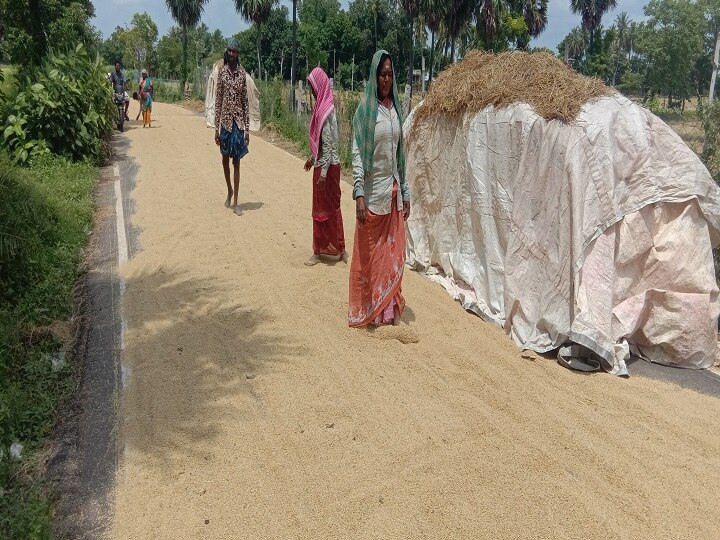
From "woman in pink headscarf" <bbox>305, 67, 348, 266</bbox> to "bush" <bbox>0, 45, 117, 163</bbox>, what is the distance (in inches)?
278

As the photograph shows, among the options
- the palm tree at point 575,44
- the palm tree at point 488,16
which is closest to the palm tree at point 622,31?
the palm tree at point 575,44

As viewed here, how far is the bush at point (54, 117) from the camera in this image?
1123cm

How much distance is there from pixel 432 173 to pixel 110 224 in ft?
15.0

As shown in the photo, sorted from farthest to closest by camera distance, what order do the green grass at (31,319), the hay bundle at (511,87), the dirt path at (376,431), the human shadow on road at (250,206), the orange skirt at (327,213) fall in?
the human shadow on road at (250,206) → the orange skirt at (327,213) → the hay bundle at (511,87) → the green grass at (31,319) → the dirt path at (376,431)

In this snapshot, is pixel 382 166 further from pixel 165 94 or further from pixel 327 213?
pixel 165 94

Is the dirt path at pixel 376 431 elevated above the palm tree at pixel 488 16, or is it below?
below

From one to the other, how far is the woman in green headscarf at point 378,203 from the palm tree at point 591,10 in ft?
159

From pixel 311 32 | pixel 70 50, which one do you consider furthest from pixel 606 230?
pixel 311 32

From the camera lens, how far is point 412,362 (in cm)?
466

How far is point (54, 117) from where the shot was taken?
11.5 metres

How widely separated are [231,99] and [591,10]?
47.1 metres

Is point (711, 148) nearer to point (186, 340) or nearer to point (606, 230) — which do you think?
point (606, 230)

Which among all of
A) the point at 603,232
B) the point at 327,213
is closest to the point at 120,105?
the point at 327,213

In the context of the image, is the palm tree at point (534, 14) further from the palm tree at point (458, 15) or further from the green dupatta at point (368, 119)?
the green dupatta at point (368, 119)
